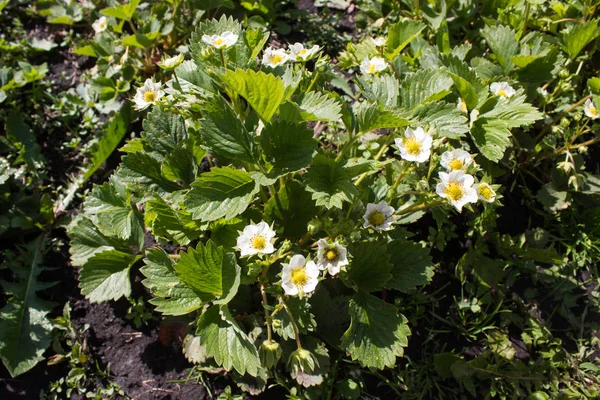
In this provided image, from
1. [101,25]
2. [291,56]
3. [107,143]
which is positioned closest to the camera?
[291,56]

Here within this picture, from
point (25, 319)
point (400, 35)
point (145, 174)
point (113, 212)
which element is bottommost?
point (25, 319)

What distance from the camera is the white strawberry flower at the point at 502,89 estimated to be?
2275 millimetres

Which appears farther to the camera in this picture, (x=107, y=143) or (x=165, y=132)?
(x=107, y=143)

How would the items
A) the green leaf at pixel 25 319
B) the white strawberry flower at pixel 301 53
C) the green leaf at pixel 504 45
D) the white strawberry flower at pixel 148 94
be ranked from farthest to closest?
1. the green leaf at pixel 504 45
2. the green leaf at pixel 25 319
3. the white strawberry flower at pixel 148 94
4. the white strawberry flower at pixel 301 53

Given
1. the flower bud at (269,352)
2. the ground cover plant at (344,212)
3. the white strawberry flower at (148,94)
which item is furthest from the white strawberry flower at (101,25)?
the flower bud at (269,352)

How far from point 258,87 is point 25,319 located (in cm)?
167

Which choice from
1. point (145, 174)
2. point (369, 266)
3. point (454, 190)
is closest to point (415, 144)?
point (454, 190)

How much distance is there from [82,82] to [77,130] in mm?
387

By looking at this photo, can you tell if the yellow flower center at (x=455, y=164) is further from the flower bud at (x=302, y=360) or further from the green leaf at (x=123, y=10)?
the green leaf at (x=123, y=10)

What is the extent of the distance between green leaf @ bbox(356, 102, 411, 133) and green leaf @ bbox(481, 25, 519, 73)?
3.13 feet

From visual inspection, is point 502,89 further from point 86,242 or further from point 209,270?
point 86,242

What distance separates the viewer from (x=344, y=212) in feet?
6.53

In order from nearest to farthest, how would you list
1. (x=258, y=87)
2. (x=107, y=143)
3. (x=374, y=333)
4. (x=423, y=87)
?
(x=258, y=87) < (x=374, y=333) < (x=423, y=87) < (x=107, y=143)

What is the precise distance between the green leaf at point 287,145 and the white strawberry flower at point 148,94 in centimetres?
61
